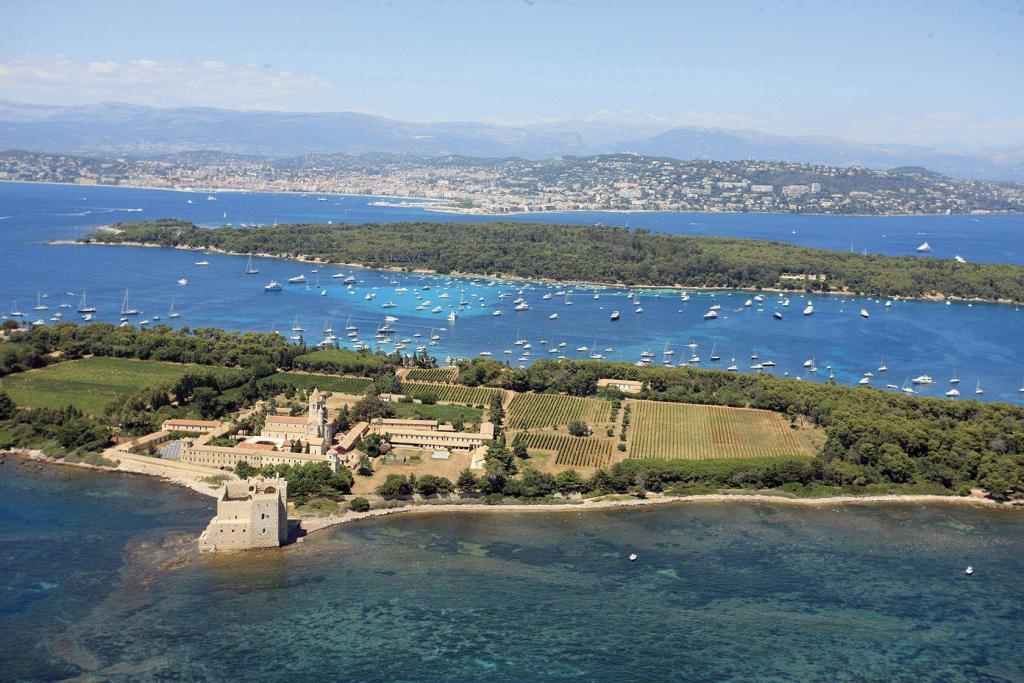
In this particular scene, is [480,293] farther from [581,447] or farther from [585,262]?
[581,447]

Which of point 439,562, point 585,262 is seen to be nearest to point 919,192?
point 585,262

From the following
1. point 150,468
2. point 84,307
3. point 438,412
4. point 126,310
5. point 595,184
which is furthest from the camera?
point 595,184

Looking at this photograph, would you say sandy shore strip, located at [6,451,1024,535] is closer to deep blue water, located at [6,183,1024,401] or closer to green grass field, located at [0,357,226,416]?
green grass field, located at [0,357,226,416]

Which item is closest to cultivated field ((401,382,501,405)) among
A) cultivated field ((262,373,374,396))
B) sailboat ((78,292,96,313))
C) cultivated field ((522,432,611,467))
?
cultivated field ((262,373,374,396))

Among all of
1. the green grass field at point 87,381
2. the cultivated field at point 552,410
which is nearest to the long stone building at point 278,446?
the green grass field at point 87,381

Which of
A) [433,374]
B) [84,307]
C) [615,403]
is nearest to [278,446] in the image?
[433,374]

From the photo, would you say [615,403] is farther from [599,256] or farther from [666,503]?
[599,256]
